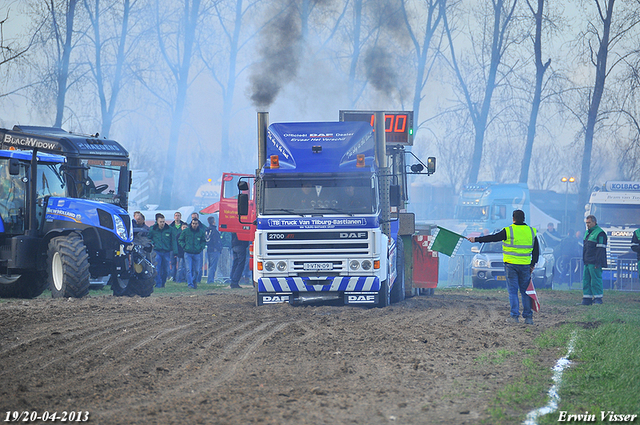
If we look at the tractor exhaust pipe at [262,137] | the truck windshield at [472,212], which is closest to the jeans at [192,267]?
the tractor exhaust pipe at [262,137]

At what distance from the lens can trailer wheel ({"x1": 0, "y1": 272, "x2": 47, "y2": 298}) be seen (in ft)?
54.0

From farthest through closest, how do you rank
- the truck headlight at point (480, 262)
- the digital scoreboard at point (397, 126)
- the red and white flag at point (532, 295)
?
the truck headlight at point (480, 262) → the digital scoreboard at point (397, 126) → the red and white flag at point (532, 295)

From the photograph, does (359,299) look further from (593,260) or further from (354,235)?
(593,260)

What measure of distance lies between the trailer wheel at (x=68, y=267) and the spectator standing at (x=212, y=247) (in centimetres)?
796

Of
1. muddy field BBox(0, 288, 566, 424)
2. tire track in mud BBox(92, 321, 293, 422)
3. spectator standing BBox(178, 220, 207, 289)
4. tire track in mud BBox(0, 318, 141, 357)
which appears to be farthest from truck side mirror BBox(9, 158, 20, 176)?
spectator standing BBox(178, 220, 207, 289)

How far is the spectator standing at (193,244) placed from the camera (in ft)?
69.7

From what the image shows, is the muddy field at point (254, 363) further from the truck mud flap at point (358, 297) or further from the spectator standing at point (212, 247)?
the spectator standing at point (212, 247)

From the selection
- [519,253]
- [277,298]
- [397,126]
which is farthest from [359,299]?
[397,126]

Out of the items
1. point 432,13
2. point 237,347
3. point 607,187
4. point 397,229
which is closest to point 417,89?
point 432,13

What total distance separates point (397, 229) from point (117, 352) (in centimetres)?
829

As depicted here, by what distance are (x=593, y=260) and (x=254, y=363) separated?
37.7 ft

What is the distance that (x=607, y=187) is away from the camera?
29.6 m

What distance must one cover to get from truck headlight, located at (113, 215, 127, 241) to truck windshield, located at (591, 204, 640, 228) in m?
20.0

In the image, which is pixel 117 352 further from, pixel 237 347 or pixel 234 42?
pixel 234 42
